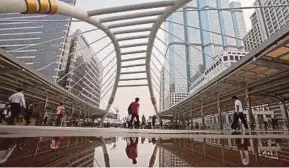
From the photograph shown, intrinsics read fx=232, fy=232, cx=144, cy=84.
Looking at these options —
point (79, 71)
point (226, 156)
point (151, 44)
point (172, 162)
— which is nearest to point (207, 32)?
point (79, 71)

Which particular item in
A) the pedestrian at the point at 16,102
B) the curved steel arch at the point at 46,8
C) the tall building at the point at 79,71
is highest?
the tall building at the point at 79,71

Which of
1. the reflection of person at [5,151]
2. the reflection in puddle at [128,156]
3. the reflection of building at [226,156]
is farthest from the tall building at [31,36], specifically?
the reflection of building at [226,156]

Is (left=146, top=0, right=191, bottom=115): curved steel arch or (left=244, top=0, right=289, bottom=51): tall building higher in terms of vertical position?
(left=244, top=0, right=289, bottom=51): tall building

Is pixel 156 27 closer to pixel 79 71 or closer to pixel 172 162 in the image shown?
pixel 172 162

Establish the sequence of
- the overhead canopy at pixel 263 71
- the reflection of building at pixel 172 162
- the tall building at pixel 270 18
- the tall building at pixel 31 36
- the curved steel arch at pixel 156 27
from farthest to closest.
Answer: the tall building at pixel 31 36, the tall building at pixel 270 18, the curved steel arch at pixel 156 27, the overhead canopy at pixel 263 71, the reflection of building at pixel 172 162

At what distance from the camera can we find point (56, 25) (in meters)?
92.9

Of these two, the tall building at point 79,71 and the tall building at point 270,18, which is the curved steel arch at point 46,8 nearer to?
the tall building at point 79,71

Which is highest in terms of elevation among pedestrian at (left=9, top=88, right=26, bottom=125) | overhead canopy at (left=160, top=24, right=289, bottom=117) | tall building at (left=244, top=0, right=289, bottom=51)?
tall building at (left=244, top=0, right=289, bottom=51)

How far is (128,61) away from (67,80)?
180ft

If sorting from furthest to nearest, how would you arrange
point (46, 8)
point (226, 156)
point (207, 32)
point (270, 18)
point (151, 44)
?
1. point (207, 32)
2. point (270, 18)
3. point (151, 44)
4. point (46, 8)
5. point (226, 156)

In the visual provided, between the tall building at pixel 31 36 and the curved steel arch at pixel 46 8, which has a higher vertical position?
the tall building at pixel 31 36

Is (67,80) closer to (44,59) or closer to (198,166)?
(44,59)

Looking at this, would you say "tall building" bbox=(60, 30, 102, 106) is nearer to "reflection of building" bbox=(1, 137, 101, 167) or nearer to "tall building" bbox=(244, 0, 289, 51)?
"tall building" bbox=(244, 0, 289, 51)

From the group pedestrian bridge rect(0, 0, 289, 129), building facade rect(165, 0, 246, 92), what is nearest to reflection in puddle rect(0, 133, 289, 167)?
pedestrian bridge rect(0, 0, 289, 129)
